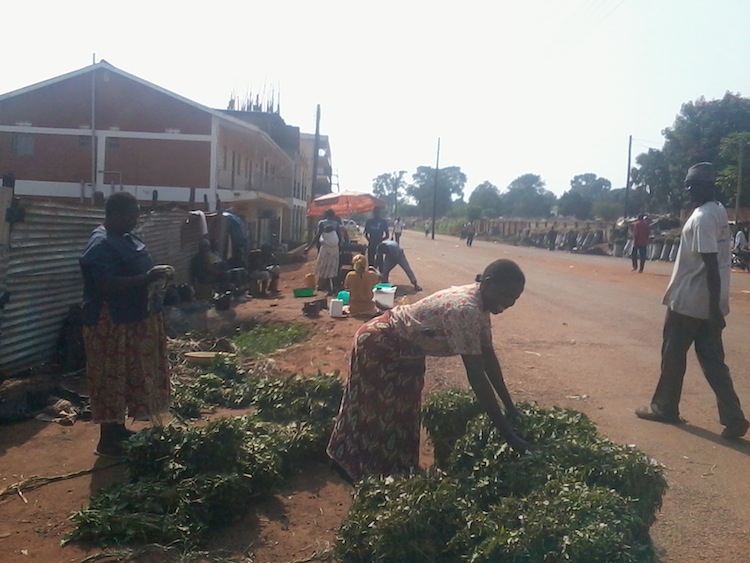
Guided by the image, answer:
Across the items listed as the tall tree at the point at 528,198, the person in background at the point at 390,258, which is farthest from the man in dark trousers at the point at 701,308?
the tall tree at the point at 528,198

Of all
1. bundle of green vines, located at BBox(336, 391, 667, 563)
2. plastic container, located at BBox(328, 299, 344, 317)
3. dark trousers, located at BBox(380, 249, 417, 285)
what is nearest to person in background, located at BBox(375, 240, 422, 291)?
dark trousers, located at BBox(380, 249, 417, 285)

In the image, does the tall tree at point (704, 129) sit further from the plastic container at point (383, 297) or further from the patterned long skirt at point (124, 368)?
the patterned long skirt at point (124, 368)

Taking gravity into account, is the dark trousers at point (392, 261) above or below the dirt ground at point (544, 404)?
above

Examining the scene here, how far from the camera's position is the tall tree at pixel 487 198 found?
99256 millimetres

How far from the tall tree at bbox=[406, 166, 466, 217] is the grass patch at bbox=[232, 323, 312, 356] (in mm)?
101548

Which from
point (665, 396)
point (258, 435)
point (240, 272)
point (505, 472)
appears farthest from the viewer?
point (240, 272)

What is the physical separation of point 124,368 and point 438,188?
11341 cm

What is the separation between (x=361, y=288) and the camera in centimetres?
1100

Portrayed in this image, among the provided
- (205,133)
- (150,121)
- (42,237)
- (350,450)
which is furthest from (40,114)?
(350,450)

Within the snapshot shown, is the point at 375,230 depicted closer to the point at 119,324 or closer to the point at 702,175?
the point at 702,175

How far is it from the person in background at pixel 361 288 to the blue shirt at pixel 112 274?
582cm

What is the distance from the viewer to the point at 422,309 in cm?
434

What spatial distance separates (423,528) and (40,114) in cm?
2854

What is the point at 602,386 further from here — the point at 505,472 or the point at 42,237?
the point at 42,237
